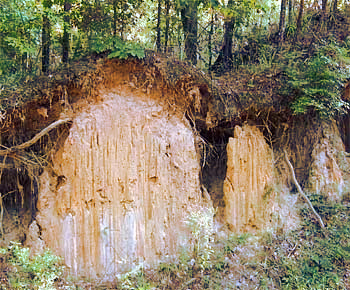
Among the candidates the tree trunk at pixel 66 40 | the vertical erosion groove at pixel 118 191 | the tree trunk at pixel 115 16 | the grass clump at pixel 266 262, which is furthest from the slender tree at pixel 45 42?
the grass clump at pixel 266 262

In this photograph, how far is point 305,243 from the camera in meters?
7.49

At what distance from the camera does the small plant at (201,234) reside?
6828 mm

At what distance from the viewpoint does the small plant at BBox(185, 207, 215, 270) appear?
6828 mm

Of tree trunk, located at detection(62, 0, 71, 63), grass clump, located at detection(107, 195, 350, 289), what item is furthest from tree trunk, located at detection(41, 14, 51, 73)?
grass clump, located at detection(107, 195, 350, 289)

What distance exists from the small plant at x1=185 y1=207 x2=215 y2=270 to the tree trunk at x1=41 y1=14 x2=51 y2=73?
457cm

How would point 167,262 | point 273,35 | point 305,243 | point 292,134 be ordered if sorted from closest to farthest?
point 167,262
point 305,243
point 292,134
point 273,35

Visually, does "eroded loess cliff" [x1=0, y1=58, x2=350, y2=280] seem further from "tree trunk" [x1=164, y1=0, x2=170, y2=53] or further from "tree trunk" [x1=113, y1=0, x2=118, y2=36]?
→ "tree trunk" [x1=164, y1=0, x2=170, y2=53]

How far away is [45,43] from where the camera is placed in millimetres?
7750

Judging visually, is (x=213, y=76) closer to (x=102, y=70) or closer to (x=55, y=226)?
(x=102, y=70)

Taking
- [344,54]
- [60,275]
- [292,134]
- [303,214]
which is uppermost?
[344,54]

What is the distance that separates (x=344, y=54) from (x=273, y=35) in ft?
7.12

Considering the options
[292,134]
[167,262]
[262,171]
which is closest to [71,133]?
[167,262]

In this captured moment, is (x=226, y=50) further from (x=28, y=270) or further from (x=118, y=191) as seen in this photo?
(x=28, y=270)

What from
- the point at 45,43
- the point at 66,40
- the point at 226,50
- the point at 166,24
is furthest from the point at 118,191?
the point at 226,50
